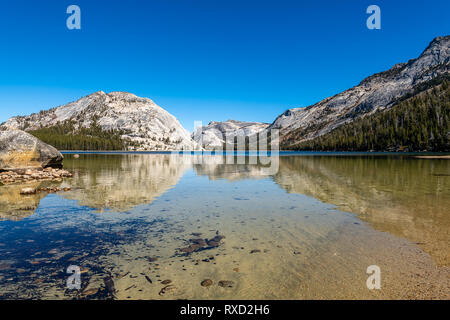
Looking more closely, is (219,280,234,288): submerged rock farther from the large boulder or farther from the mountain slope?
the mountain slope

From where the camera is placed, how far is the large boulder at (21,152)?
37.5 m

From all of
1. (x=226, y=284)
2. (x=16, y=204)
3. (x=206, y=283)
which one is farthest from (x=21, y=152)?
(x=226, y=284)

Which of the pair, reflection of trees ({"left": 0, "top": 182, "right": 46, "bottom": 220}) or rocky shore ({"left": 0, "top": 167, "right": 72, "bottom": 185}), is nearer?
reflection of trees ({"left": 0, "top": 182, "right": 46, "bottom": 220})

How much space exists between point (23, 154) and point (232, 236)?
136 ft

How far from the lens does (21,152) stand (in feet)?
128

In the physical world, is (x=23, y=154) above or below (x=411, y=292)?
above

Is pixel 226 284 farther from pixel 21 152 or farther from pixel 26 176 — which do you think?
pixel 21 152

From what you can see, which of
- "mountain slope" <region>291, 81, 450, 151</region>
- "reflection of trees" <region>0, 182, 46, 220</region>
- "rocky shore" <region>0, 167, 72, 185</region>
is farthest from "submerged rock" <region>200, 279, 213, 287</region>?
"mountain slope" <region>291, 81, 450, 151</region>

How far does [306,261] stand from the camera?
8.78 meters

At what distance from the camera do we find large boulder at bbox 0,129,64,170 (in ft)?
123
